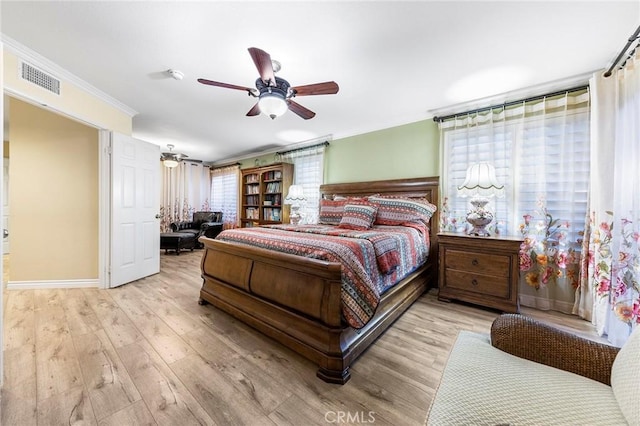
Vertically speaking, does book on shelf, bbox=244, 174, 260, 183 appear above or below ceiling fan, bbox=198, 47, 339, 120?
below

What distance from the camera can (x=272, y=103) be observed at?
2.00m

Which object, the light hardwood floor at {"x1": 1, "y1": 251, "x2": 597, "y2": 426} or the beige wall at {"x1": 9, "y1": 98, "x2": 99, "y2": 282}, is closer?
the light hardwood floor at {"x1": 1, "y1": 251, "x2": 597, "y2": 426}

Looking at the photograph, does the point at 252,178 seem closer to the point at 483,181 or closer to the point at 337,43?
the point at 337,43

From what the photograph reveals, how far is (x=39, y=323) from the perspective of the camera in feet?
7.02

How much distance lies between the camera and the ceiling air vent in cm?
214

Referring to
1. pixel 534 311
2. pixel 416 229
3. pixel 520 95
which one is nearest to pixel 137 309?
pixel 416 229

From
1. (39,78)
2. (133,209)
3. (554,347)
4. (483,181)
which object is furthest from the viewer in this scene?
(133,209)

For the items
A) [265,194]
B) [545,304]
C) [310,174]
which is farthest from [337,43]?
[265,194]

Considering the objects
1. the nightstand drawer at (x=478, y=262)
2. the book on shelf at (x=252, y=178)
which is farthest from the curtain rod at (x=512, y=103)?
the book on shelf at (x=252, y=178)

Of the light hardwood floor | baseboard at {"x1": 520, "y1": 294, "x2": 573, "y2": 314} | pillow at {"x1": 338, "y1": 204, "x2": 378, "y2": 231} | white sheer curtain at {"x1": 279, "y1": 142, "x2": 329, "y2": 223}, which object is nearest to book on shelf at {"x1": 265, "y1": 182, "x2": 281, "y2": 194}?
white sheer curtain at {"x1": 279, "y1": 142, "x2": 329, "y2": 223}

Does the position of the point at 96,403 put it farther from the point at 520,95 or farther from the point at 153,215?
the point at 520,95

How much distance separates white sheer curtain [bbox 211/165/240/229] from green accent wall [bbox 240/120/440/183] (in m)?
2.85

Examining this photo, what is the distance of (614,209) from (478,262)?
1057 mm

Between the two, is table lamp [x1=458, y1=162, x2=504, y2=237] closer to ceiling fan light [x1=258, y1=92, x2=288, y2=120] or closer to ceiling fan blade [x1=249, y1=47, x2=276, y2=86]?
ceiling fan light [x1=258, y1=92, x2=288, y2=120]
